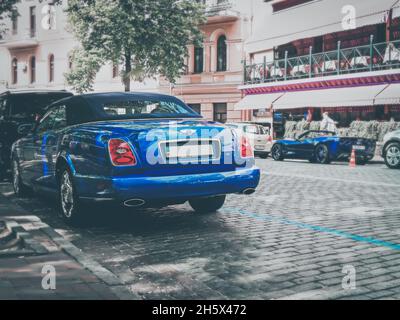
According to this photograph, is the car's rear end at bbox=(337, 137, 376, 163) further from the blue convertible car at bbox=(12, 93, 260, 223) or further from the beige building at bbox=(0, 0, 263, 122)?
the beige building at bbox=(0, 0, 263, 122)

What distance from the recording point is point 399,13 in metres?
21.2

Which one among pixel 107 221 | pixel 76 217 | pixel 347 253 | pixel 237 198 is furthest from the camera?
pixel 237 198

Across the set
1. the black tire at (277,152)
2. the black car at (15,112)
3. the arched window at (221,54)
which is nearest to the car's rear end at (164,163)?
the black car at (15,112)

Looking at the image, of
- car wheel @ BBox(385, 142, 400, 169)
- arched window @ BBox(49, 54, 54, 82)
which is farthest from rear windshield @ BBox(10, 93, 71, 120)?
arched window @ BBox(49, 54, 54, 82)

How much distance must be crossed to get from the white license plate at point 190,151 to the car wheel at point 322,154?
12.8 meters

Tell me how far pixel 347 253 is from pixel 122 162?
2448 mm

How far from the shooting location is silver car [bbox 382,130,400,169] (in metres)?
16.4

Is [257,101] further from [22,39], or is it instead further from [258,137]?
[22,39]

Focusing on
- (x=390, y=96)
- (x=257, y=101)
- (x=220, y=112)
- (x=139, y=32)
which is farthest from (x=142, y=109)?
(x=220, y=112)

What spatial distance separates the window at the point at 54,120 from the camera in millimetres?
7293

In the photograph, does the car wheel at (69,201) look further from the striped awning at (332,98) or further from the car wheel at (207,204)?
the striped awning at (332,98)
